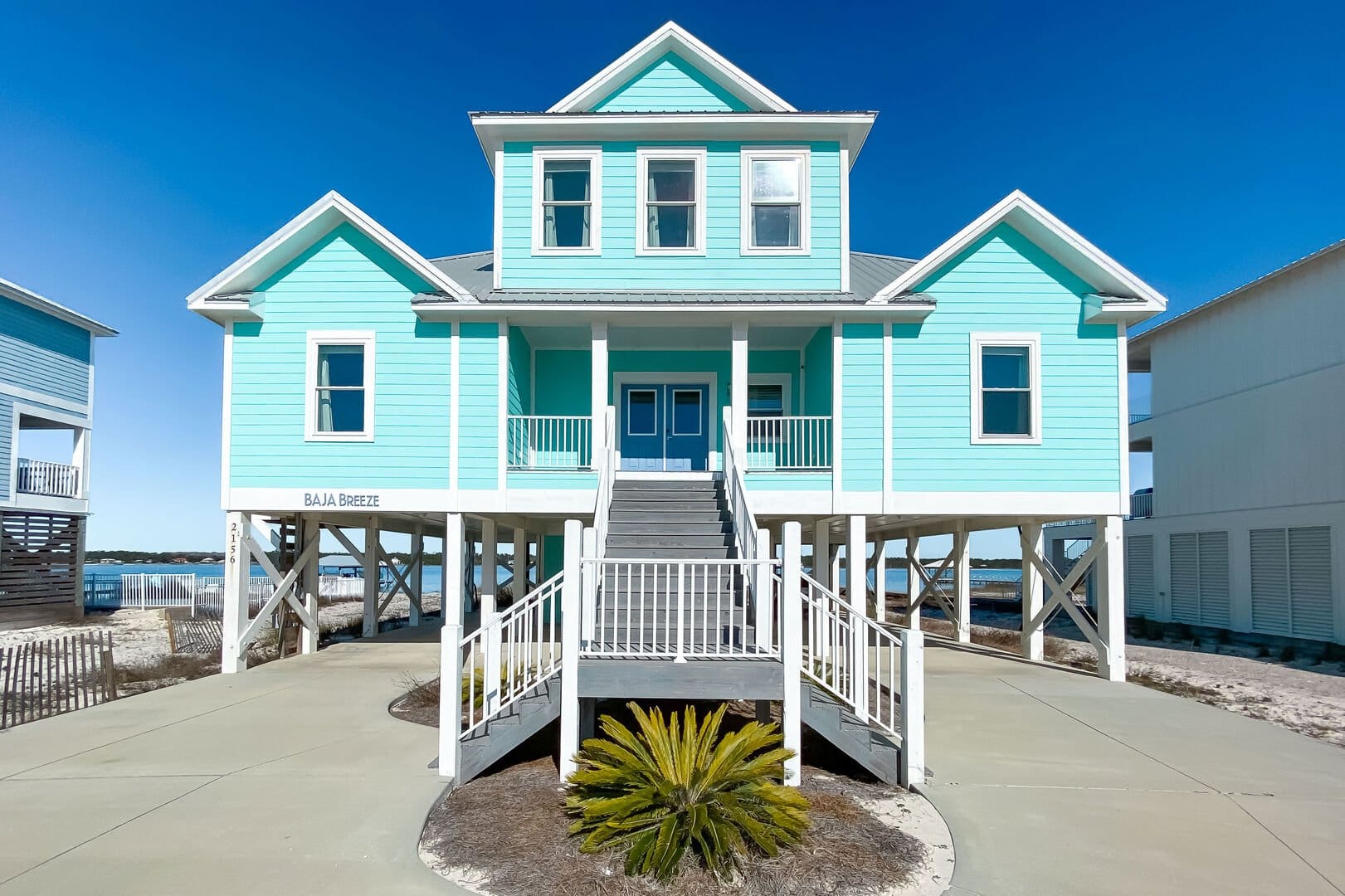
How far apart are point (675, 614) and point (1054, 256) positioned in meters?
8.52

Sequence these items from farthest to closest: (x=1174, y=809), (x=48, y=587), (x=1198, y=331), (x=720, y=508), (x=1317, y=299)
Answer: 1. (x=1198, y=331)
2. (x=48, y=587)
3. (x=1317, y=299)
4. (x=720, y=508)
5. (x=1174, y=809)

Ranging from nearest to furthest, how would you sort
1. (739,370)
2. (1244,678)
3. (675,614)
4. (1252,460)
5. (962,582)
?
(675,614) → (739,370) → (1244,678) → (962,582) → (1252,460)

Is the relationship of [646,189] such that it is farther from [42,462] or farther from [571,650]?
[42,462]

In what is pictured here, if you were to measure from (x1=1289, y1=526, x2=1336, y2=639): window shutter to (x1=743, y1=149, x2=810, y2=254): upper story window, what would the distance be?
1526 centimetres

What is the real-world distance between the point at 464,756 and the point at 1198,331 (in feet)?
82.9

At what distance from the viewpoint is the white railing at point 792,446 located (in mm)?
12312

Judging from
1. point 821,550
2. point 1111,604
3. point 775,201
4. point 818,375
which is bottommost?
point 1111,604

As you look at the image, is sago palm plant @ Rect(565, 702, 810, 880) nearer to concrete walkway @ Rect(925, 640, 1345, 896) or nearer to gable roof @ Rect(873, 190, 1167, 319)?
concrete walkway @ Rect(925, 640, 1345, 896)

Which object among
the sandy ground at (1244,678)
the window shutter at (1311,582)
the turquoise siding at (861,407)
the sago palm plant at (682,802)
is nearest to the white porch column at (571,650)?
the sago palm plant at (682,802)

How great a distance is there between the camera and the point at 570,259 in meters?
12.7

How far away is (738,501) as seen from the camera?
9516 mm

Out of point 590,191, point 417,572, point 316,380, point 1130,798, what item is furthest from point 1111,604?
point 417,572

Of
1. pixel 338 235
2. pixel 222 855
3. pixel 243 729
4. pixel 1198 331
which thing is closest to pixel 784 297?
pixel 338 235

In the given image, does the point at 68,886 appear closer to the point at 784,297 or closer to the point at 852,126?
the point at 784,297
